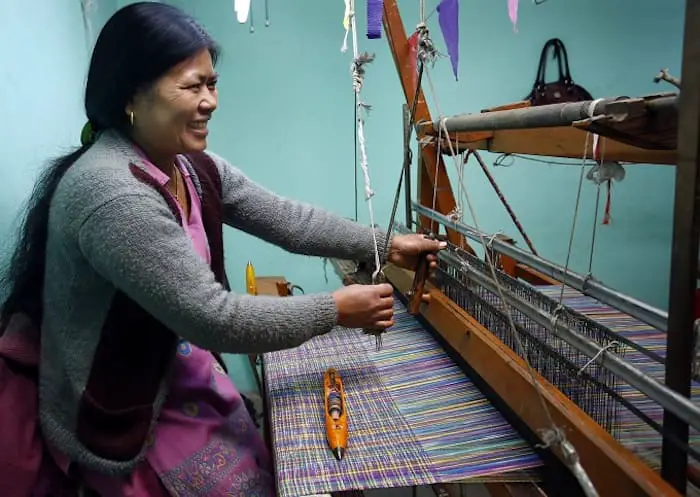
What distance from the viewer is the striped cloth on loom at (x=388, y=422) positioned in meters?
0.97

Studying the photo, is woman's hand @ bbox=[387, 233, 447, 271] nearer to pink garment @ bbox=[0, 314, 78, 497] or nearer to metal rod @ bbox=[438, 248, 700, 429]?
metal rod @ bbox=[438, 248, 700, 429]

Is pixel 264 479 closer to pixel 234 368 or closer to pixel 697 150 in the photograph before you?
Answer: pixel 697 150

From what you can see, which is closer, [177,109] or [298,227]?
[177,109]

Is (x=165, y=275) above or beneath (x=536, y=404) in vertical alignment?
above

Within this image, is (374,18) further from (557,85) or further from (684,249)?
(557,85)

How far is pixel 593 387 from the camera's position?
3.41ft

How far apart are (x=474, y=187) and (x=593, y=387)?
2099mm

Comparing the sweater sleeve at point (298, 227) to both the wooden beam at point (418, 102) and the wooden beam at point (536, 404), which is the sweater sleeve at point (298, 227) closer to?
the wooden beam at point (536, 404)

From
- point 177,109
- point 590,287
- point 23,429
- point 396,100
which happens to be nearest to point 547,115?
point 590,287

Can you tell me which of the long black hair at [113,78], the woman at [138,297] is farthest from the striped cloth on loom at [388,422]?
the long black hair at [113,78]

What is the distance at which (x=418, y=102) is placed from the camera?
5.72 ft

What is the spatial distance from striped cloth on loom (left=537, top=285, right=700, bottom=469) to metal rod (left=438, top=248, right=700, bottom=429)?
14 cm

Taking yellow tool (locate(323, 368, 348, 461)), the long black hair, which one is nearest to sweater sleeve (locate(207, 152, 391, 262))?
yellow tool (locate(323, 368, 348, 461))

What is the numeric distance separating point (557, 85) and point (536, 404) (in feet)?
7.46
